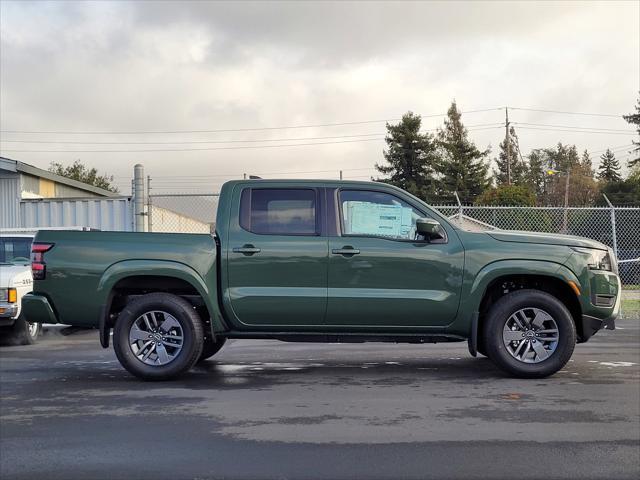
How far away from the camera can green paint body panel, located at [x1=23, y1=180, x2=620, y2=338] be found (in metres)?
6.82

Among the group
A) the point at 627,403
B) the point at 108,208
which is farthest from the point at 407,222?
the point at 108,208

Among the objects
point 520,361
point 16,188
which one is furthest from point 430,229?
point 16,188

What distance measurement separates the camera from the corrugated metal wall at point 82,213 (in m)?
16.8

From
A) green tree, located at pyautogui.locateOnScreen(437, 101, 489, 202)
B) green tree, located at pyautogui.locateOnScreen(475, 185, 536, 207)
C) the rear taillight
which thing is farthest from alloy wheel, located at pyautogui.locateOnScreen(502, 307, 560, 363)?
green tree, located at pyautogui.locateOnScreen(437, 101, 489, 202)

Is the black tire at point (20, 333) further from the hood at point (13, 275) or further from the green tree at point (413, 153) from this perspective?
the green tree at point (413, 153)

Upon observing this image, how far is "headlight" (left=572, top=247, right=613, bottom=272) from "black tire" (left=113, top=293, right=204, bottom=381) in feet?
12.3

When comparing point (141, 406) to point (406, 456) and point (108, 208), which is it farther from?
point (108, 208)

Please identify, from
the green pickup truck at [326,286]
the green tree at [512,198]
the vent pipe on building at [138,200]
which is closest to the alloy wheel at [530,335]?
the green pickup truck at [326,286]

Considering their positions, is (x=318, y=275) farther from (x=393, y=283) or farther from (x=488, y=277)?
(x=488, y=277)

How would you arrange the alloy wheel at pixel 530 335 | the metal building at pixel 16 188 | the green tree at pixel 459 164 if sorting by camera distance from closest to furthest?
the alloy wheel at pixel 530 335
the metal building at pixel 16 188
the green tree at pixel 459 164

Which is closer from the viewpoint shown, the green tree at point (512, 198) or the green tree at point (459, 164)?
the green tree at point (512, 198)

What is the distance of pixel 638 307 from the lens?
14.4m

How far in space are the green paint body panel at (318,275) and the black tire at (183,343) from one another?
208 millimetres

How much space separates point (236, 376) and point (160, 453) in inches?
104
